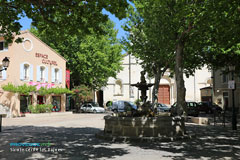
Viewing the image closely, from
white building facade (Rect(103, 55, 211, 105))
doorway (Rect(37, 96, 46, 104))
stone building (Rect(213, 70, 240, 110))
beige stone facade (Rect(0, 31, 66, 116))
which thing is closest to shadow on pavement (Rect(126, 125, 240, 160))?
beige stone facade (Rect(0, 31, 66, 116))

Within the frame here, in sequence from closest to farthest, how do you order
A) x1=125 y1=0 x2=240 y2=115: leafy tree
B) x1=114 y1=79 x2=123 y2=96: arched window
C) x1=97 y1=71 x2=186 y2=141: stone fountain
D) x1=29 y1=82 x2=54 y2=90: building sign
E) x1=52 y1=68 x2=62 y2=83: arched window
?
1. x1=97 y1=71 x2=186 y2=141: stone fountain
2. x1=125 y1=0 x2=240 y2=115: leafy tree
3. x1=29 y1=82 x2=54 y2=90: building sign
4. x1=52 y1=68 x2=62 y2=83: arched window
5. x1=114 y1=79 x2=123 y2=96: arched window

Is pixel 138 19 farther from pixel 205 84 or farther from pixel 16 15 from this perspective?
pixel 205 84

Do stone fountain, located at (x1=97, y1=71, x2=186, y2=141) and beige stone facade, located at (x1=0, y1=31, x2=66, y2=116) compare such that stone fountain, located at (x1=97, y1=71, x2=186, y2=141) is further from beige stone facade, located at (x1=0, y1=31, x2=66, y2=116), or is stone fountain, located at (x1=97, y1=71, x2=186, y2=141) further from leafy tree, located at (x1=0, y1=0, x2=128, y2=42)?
beige stone facade, located at (x1=0, y1=31, x2=66, y2=116)

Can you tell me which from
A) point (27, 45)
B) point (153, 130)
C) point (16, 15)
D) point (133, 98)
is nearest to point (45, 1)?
point (16, 15)

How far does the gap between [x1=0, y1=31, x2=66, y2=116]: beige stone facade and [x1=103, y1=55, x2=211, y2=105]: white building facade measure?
53.8 feet

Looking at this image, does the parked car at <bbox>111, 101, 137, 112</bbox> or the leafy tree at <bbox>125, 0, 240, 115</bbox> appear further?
the parked car at <bbox>111, 101, 137, 112</bbox>

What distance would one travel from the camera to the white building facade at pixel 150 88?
142 feet

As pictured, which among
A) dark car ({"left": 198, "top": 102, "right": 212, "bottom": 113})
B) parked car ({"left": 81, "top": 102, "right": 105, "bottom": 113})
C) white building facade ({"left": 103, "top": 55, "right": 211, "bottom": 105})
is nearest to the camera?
dark car ({"left": 198, "top": 102, "right": 212, "bottom": 113})

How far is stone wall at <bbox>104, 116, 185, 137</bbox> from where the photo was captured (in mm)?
10266

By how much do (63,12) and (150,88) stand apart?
35.8m

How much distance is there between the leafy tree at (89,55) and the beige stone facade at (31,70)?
197 cm

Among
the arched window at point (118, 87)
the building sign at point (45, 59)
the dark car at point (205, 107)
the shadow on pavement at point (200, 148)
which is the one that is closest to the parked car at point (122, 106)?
the dark car at point (205, 107)

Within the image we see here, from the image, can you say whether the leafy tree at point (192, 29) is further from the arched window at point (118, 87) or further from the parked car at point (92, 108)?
the arched window at point (118, 87)

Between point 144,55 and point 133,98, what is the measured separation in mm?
20543
